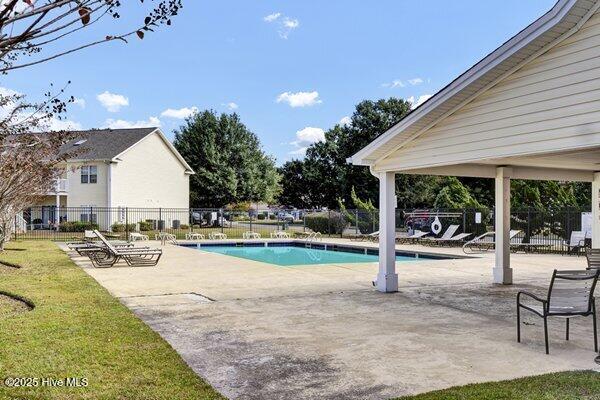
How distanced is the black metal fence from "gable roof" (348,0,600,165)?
1300 cm

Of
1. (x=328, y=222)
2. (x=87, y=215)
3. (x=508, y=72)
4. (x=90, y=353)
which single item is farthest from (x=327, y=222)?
(x=90, y=353)

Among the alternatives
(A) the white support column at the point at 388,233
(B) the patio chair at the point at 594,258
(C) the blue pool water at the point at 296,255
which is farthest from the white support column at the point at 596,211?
(C) the blue pool water at the point at 296,255

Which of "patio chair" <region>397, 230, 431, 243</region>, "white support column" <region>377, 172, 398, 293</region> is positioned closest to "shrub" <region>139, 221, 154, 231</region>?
"patio chair" <region>397, 230, 431, 243</region>

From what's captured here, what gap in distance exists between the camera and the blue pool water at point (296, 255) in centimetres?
2003

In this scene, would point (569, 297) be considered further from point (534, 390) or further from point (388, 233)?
point (388, 233)

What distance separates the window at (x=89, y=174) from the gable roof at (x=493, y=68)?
29.7 m

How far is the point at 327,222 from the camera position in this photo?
109 ft

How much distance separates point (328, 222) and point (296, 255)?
401 inches

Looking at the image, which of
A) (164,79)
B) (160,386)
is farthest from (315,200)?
(160,386)

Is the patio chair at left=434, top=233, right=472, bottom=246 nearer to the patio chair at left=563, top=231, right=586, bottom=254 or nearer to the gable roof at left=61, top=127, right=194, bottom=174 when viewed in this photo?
the patio chair at left=563, top=231, right=586, bottom=254

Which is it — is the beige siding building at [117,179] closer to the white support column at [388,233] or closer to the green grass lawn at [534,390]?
the white support column at [388,233]

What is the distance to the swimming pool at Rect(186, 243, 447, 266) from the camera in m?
20.1

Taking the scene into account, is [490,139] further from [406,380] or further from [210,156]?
[210,156]

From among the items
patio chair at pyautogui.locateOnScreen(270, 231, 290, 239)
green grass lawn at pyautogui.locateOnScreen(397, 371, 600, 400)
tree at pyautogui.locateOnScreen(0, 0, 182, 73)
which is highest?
tree at pyautogui.locateOnScreen(0, 0, 182, 73)
